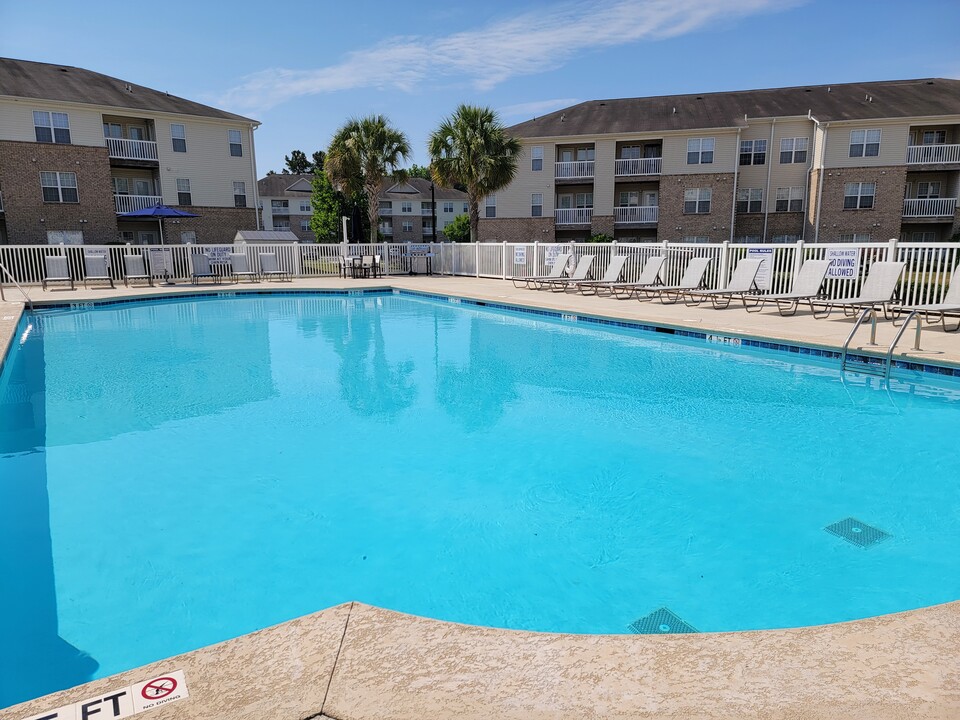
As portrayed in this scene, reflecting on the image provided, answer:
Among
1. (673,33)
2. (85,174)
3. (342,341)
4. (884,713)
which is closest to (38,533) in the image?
(884,713)

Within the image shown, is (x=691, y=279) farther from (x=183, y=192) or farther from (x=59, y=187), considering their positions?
(x=59, y=187)

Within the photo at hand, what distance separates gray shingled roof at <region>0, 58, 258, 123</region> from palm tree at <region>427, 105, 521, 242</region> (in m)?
11.0

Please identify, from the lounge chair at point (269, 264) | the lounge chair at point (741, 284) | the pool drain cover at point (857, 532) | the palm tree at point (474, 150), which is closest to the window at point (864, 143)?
the palm tree at point (474, 150)

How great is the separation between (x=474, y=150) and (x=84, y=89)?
17.7m

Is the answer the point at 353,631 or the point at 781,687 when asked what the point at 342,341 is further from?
the point at 781,687

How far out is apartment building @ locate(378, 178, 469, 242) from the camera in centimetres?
5816

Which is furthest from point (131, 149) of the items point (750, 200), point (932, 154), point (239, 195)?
point (932, 154)

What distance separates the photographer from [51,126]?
25328 millimetres

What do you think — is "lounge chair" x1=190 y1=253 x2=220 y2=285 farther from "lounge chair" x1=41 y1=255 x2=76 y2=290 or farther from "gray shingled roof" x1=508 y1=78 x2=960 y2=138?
"gray shingled roof" x1=508 y1=78 x2=960 y2=138

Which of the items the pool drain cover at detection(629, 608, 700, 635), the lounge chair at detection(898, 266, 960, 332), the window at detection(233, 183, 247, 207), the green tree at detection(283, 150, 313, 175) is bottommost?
the pool drain cover at detection(629, 608, 700, 635)

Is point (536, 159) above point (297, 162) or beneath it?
beneath

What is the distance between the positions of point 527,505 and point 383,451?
5.40 feet

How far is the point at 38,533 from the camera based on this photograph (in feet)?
12.8

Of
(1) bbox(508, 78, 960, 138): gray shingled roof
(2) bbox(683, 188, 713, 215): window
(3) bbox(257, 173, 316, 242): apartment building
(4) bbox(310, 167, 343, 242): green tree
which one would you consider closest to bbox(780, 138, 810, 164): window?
(1) bbox(508, 78, 960, 138): gray shingled roof
